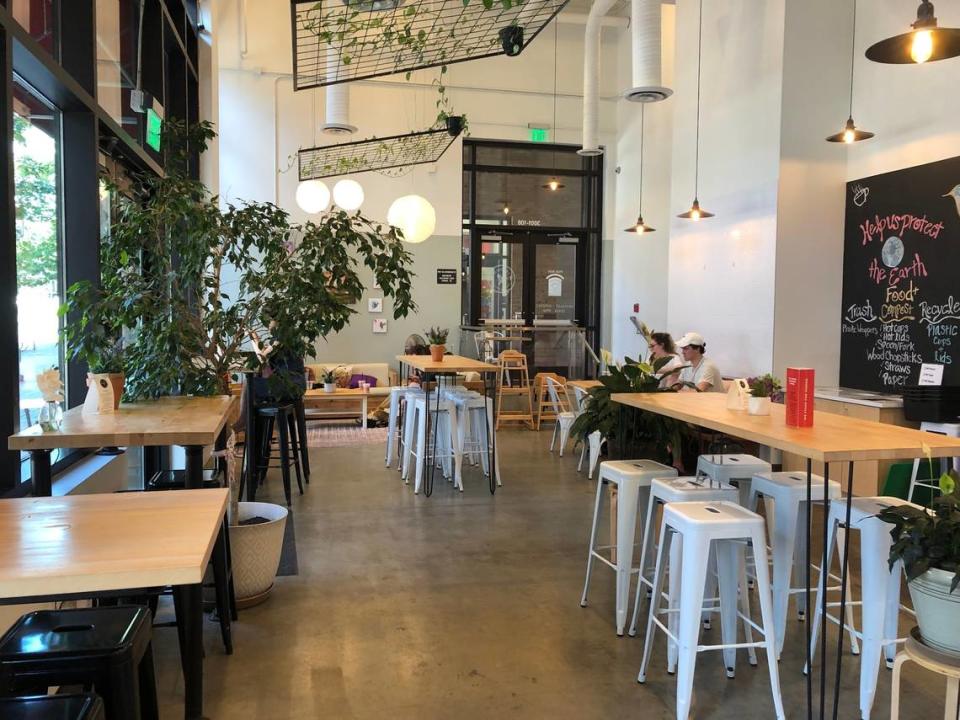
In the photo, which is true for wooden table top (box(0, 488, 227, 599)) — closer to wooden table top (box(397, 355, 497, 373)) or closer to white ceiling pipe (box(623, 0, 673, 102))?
wooden table top (box(397, 355, 497, 373))

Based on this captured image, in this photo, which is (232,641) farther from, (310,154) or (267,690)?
(310,154)

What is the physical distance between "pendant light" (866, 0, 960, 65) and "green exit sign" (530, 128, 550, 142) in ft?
23.0

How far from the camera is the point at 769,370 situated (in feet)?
19.3

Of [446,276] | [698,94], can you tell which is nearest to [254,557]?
[698,94]

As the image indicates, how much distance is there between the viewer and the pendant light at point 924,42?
3.12 metres

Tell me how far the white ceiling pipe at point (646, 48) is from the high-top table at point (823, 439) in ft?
10.1

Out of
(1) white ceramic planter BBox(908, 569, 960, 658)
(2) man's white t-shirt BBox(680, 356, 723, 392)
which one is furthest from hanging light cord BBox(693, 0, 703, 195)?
(1) white ceramic planter BBox(908, 569, 960, 658)

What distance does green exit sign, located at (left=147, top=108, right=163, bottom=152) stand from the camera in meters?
4.45

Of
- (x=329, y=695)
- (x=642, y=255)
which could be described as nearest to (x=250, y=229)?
(x=329, y=695)

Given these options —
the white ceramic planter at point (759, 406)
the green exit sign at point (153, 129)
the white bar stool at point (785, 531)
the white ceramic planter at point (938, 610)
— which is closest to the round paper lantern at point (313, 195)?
the green exit sign at point (153, 129)

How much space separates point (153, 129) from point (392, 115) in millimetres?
5484

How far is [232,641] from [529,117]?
863cm

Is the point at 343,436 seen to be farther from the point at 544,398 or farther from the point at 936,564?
the point at 936,564

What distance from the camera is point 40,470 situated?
2.38 m
